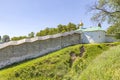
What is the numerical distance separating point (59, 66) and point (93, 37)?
9.56 m

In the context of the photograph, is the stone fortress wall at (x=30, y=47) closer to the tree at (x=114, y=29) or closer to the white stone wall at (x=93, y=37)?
the white stone wall at (x=93, y=37)

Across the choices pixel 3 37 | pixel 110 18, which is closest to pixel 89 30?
pixel 110 18

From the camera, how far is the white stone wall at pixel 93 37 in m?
29.5

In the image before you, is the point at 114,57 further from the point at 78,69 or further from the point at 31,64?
the point at 31,64

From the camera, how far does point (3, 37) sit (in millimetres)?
58344

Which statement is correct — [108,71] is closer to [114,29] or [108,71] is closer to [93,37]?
[114,29]

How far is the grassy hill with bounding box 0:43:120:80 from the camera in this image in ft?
65.5

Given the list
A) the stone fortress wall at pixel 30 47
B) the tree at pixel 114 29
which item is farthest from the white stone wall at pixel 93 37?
the stone fortress wall at pixel 30 47

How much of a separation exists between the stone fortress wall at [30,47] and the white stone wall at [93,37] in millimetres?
1838

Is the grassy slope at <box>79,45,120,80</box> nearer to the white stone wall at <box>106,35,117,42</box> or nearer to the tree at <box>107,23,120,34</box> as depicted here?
the tree at <box>107,23,120,34</box>

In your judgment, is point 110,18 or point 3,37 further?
point 3,37

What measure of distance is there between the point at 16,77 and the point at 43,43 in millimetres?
7083

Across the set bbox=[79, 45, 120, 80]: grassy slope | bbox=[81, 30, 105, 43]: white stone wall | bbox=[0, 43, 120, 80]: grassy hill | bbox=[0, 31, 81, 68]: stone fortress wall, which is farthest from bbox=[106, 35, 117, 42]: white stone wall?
bbox=[79, 45, 120, 80]: grassy slope

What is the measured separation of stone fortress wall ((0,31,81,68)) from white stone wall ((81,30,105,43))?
6.03 feet
